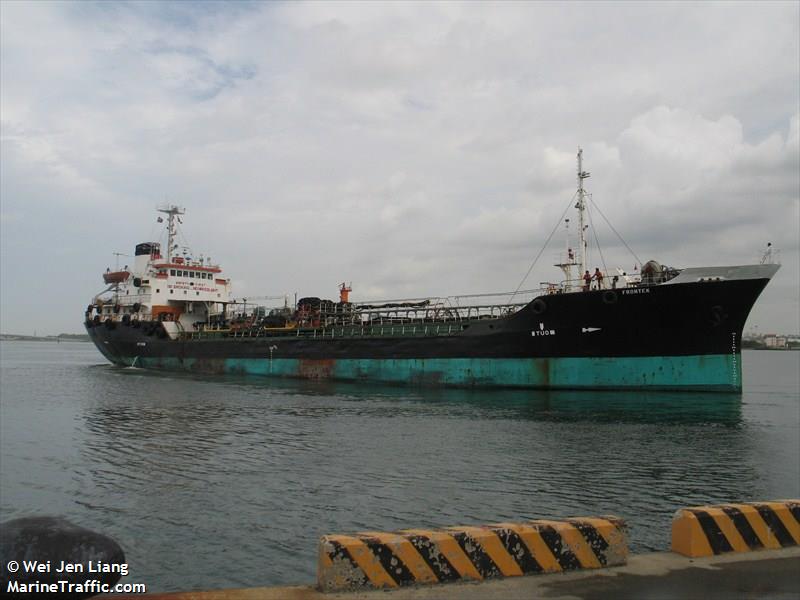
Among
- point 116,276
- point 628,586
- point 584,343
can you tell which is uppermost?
point 116,276

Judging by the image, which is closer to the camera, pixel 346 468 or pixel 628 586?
pixel 628 586

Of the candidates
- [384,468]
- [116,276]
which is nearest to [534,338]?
[384,468]

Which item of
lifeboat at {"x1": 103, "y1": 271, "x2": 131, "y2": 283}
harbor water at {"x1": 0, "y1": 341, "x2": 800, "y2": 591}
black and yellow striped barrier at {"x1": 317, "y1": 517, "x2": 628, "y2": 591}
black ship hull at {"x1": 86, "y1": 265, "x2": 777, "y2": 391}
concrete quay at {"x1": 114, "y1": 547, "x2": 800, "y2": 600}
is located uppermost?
lifeboat at {"x1": 103, "y1": 271, "x2": 131, "y2": 283}

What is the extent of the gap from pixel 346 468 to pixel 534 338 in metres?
14.9

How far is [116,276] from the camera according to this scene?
1799 inches

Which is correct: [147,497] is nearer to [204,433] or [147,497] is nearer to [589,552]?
[204,433]

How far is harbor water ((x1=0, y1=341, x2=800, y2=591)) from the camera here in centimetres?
Result: 838

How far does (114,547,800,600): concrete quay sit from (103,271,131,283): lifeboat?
149 ft

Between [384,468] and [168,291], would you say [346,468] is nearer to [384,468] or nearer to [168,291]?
[384,468]

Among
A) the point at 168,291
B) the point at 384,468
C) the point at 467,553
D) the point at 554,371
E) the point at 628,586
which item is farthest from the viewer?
the point at 168,291

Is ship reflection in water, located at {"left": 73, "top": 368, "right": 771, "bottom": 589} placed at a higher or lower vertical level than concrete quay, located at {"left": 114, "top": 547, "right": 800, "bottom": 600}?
lower

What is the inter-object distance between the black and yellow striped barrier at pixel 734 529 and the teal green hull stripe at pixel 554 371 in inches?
783

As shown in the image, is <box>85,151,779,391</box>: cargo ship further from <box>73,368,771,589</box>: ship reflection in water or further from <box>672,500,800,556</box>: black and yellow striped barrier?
<box>672,500,800,556</box>: black and yellow striped barrier

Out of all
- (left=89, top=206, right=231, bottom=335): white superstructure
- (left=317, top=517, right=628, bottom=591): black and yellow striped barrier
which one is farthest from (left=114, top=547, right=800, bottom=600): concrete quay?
(left=89, top=206, right=231, bottom=335): white superstructure
